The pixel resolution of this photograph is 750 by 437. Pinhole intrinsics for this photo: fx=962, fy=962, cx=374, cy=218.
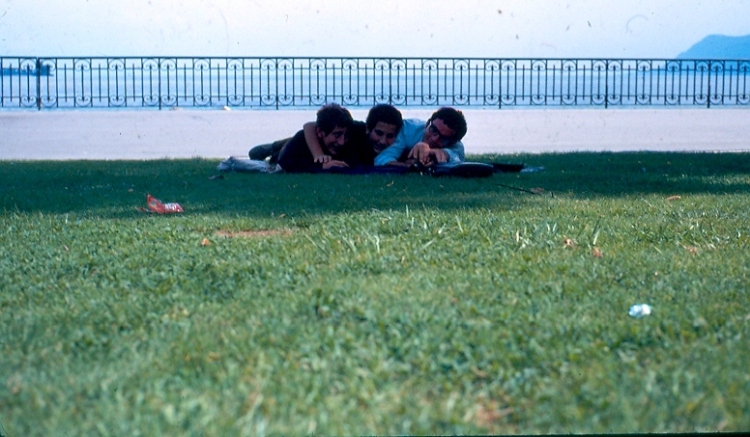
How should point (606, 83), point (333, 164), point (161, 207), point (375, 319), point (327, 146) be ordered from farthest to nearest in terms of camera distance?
point (606, 83) → point (327, 146) → point (333, 164) → point (161, 207) → point (375, 319)

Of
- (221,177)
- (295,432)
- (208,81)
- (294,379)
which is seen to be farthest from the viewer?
(208,81)

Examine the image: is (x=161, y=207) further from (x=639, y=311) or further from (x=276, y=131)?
(x=276, y=131)

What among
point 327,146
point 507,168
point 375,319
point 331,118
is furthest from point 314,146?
point 375,319

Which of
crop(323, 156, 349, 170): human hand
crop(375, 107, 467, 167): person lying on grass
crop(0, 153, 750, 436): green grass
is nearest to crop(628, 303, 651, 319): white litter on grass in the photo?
crop(0, 153, 750, 436): green grass

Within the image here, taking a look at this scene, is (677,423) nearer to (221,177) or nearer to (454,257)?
(454,257)

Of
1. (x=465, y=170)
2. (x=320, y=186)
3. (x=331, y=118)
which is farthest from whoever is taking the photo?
(x=331, y=118)

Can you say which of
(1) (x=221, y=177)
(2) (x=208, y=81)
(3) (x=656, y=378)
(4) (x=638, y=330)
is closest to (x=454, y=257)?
(4) (x=638, y=330)

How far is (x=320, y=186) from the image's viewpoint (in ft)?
23.6

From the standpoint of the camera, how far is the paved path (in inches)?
475

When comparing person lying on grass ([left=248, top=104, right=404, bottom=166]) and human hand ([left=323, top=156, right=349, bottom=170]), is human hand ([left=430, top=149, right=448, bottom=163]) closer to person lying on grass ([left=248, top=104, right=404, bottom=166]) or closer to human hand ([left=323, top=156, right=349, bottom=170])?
person lying on grass ([left=248, top=104, right=404, bottom=166])

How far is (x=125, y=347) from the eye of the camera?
9.41 feet

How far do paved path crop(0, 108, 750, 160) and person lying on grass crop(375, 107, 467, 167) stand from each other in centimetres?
314

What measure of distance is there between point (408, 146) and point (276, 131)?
5.89 meters

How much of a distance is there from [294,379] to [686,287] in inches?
66.8
